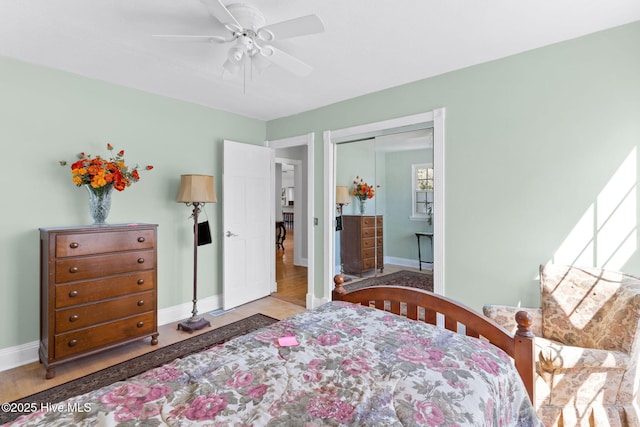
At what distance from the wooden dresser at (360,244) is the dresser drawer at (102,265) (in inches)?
85.9

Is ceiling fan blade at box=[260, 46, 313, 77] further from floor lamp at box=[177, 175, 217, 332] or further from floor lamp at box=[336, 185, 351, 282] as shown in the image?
floor lamp at box=[336, 185, 351, 282]

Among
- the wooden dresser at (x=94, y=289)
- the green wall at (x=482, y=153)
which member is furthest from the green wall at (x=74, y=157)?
the wooden dresser at (x=94, y=289)

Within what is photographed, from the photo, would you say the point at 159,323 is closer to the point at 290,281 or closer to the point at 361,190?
the point at 290,281

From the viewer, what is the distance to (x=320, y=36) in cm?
227

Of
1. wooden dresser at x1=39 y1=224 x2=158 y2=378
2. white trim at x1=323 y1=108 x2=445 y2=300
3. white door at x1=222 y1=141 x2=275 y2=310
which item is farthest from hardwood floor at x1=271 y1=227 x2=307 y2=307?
wooden dresser at x1=39 y1=224 x2=158 y2=378

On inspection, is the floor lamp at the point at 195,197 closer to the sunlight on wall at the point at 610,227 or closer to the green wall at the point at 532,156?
the green wall at the point at 532,156

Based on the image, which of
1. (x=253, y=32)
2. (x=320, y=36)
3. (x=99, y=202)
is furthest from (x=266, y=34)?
(x=99, y=202)

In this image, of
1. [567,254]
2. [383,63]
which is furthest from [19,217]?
[567,254]

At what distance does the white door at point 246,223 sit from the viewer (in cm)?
399

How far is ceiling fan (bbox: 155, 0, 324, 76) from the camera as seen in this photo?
5.56ft

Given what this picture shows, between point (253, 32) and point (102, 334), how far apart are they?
8.88 feet

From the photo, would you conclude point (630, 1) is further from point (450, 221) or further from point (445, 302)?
point (445, 302)

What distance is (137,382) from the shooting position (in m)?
1.11

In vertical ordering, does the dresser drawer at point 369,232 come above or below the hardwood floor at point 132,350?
above
